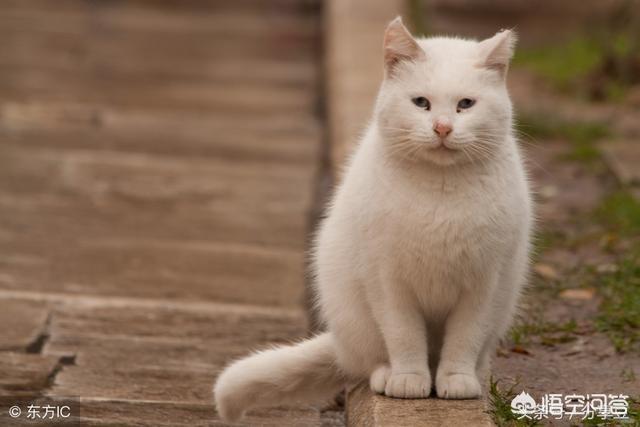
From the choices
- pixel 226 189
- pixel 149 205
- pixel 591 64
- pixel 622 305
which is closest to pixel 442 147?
pixel 622 305

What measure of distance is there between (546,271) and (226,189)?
106 inches

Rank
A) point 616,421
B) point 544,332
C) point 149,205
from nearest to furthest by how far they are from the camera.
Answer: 1. point 616,421
2. point 544,332
3. point 149,205

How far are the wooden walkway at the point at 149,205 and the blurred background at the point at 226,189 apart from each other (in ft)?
0.05

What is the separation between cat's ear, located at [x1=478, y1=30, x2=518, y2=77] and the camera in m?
3.53

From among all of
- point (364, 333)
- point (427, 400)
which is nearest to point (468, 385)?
point (427, 400)

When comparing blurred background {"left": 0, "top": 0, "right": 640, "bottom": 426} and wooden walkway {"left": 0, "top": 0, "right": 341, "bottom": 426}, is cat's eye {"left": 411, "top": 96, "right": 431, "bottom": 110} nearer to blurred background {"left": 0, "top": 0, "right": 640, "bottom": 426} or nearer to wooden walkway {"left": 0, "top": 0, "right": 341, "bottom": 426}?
blurred background {"left": 0, "top": 0, "right": 640, "bottom": 426}

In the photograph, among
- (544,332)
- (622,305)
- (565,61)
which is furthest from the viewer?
(565,61)

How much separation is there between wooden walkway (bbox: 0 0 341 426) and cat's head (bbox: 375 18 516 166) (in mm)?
1225

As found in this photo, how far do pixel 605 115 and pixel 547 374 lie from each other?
172 inches

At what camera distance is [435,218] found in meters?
3.50

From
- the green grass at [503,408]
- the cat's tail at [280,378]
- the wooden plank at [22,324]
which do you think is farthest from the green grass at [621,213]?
the wooden plank at [22,324]

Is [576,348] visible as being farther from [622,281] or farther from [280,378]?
[280,378]

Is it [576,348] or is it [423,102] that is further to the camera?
[576,348]

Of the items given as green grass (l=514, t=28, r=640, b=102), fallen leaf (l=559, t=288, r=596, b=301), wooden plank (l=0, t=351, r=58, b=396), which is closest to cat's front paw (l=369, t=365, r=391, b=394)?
wooden plank (l=0, t=351, r=58, b=396)
